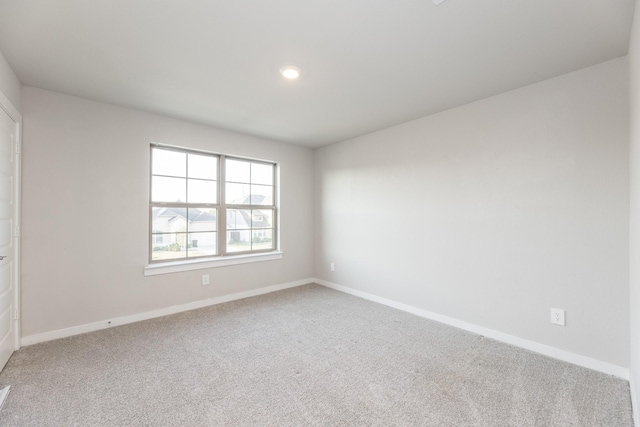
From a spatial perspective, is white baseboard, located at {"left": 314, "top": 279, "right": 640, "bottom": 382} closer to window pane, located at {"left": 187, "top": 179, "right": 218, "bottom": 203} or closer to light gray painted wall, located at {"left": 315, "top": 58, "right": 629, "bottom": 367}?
light gray painted wall, located at {"left": 315, "top": 58, "right": 629, "bottom": 367}

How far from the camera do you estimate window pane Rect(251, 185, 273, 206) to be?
14.1 ft

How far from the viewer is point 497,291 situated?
274cm

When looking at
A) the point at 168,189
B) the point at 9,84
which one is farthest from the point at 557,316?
the point at 9,84

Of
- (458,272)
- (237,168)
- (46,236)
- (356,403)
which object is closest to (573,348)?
(458,272)

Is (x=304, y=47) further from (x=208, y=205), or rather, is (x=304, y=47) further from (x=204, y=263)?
(x=204, y=263)

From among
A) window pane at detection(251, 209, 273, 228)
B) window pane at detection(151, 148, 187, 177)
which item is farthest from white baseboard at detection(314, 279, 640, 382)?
window pane at detection(151, 148, 187, 177)

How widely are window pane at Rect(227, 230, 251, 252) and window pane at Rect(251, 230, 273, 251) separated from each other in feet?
0.26

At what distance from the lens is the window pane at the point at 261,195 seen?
14.1ft

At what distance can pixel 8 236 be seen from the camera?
89.1 inches

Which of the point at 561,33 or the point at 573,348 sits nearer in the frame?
the point at 561,33

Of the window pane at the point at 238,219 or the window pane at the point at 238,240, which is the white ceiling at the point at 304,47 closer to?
the window pane at the point at 238,219

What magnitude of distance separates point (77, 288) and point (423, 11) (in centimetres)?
371

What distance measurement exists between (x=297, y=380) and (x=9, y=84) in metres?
3.14

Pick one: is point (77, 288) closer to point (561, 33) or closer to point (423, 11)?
point (423, 11)
